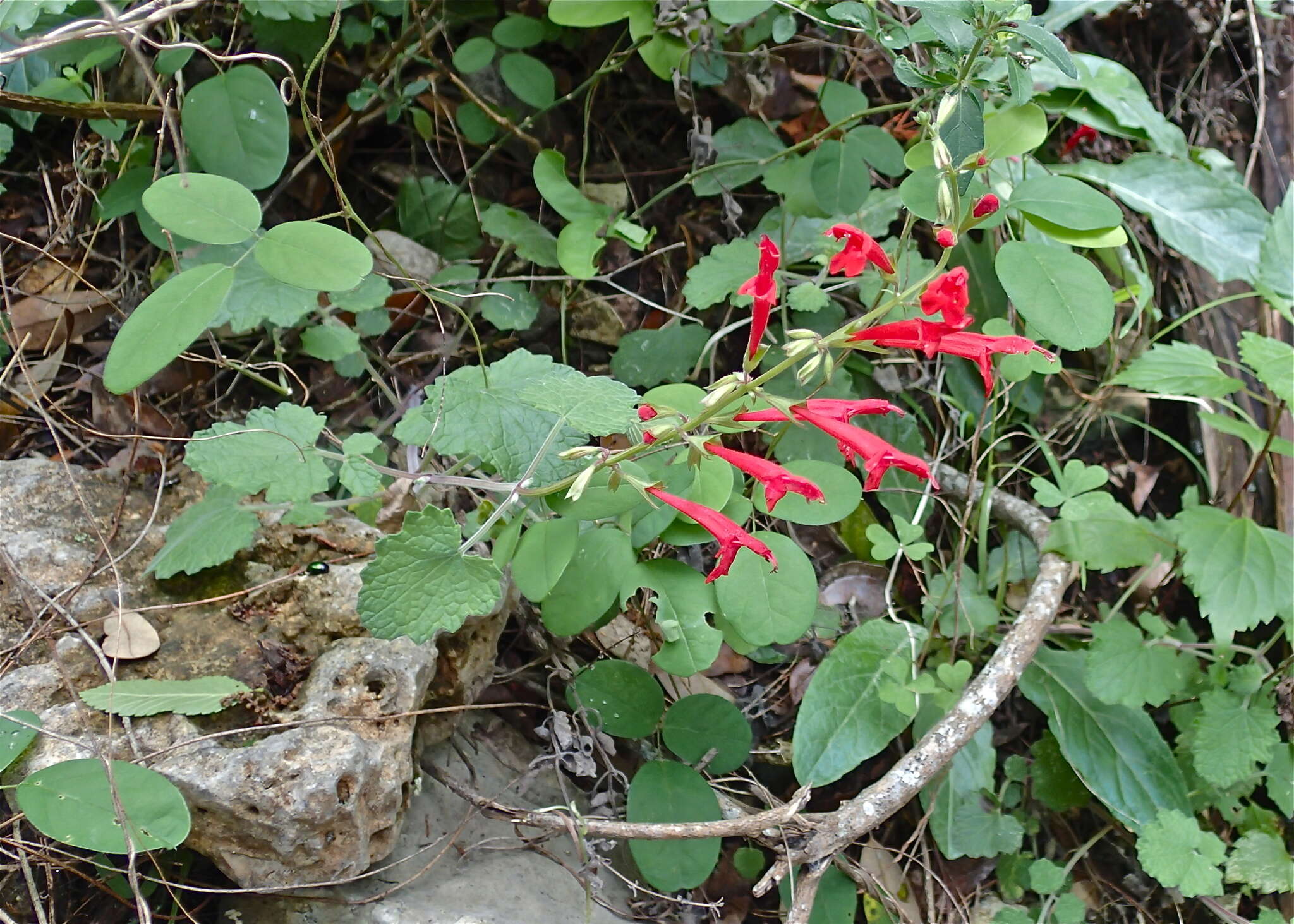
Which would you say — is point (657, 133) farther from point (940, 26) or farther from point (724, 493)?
point (724, 493)

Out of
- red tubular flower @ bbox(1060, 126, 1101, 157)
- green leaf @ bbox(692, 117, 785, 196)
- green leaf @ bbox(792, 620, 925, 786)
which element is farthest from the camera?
red tubular flower @ bbox(1060, 126, 1101, 157)

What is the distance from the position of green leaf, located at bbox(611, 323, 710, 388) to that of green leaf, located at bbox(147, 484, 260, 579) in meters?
0.88

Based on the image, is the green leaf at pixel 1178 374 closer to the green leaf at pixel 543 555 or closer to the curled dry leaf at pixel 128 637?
the green leaf at pixel 543 555

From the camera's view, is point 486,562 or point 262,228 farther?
point 262,228

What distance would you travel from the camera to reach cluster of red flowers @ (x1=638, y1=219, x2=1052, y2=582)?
1294 mm

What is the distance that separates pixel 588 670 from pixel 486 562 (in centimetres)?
48

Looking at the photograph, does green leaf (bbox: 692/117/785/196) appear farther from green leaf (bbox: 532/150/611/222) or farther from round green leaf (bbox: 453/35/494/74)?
round green leaf (bbox: 453/35/494/74)

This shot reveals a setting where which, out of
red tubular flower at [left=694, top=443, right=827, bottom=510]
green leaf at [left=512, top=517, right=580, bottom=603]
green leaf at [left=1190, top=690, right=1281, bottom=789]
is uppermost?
red tubular flower at [left=694, top=443, right=827, bottom=510]

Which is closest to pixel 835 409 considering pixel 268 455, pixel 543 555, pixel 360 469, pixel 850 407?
pixel 850 407

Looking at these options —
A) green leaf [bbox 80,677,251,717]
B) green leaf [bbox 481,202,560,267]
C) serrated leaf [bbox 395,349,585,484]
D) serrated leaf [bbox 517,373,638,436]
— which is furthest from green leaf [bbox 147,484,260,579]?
green leaf [bbox 481,202,560,267]

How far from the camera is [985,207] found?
138 cm

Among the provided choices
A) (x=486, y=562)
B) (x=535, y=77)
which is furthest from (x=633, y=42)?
(x=486, y=562)

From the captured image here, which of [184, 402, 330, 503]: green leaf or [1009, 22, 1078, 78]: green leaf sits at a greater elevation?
[1009, 22, 1078, 78]: green leaf

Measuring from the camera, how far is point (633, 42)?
2.13 m
